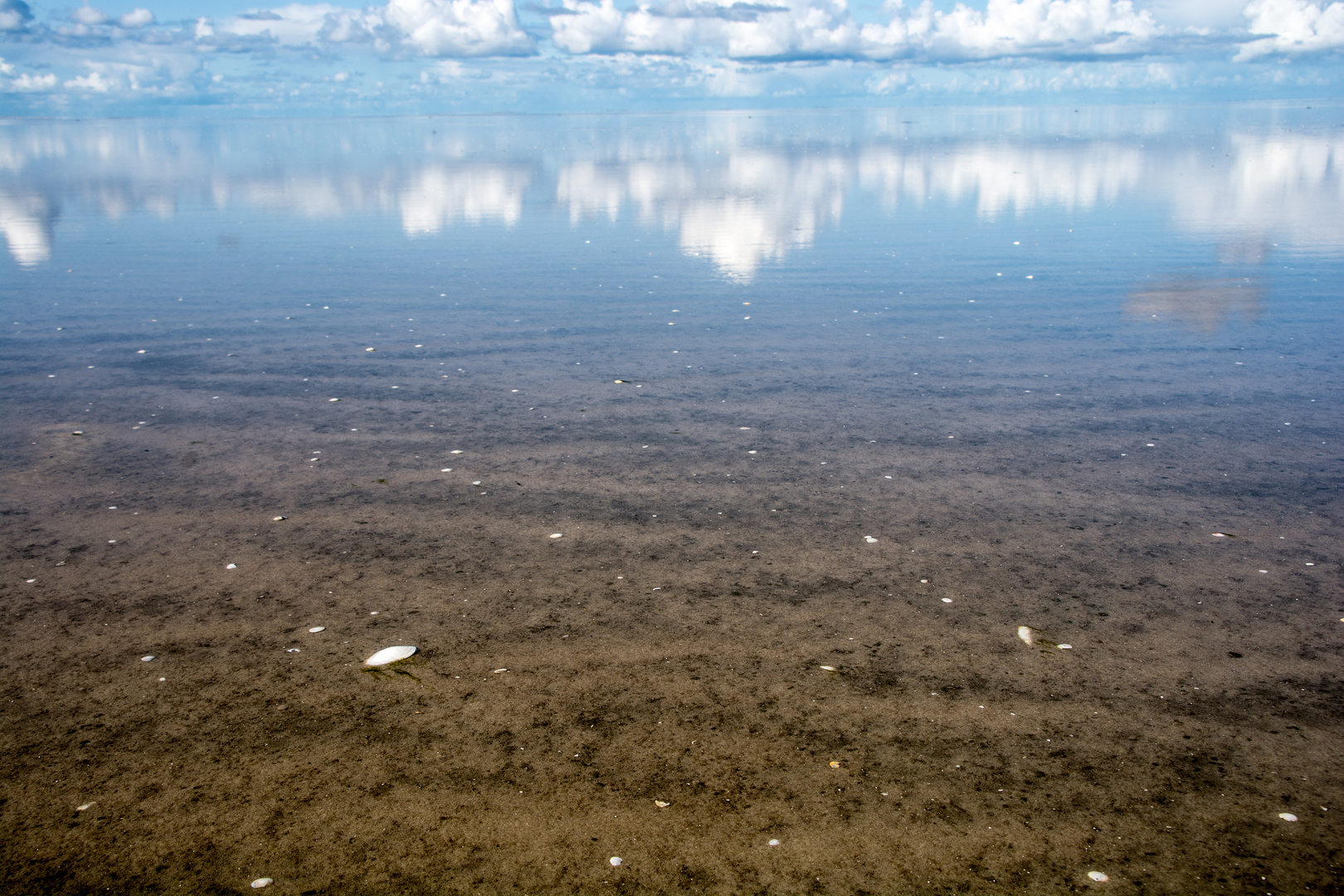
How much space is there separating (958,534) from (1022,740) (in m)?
2.22

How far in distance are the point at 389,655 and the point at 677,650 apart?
1508 millimetres

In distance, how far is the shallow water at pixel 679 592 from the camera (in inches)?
148

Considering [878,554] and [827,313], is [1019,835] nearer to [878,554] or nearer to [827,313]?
[878,554]

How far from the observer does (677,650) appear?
501 cm

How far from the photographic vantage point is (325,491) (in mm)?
7281

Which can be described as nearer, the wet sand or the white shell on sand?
the wet sand

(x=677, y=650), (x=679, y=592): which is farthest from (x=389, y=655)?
(x=679, y=592)

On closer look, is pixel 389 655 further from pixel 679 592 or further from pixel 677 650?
pixel 679 592

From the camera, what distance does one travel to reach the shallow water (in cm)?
376

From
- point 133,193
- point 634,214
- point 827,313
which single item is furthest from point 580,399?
point 133,193

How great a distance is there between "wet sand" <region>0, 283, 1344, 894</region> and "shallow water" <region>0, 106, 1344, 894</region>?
0.02 m

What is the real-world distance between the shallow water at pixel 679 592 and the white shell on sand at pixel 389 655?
65 mm

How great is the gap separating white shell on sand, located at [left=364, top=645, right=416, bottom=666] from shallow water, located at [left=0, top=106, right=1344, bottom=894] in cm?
7

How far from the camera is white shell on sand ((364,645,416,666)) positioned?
4.93m
